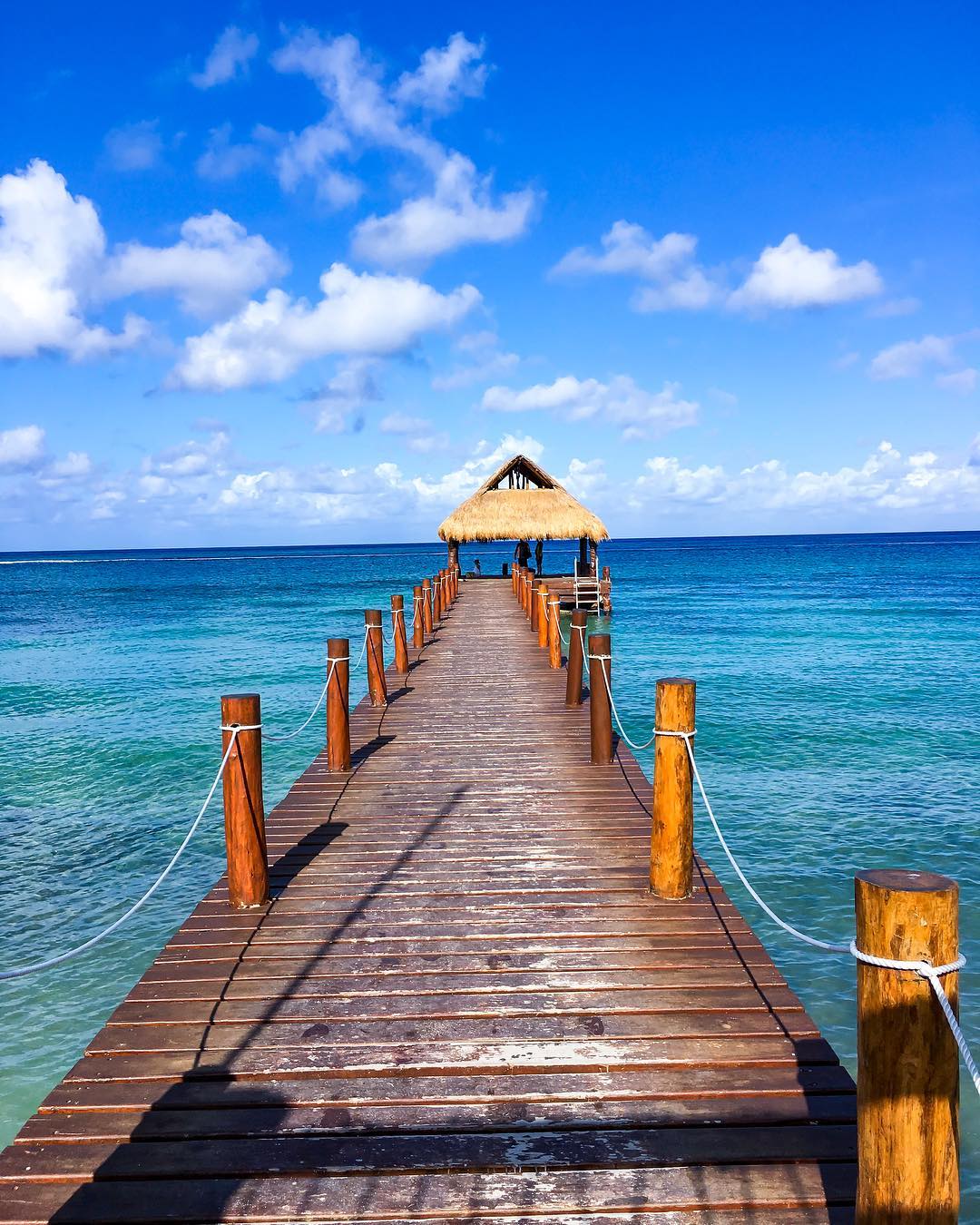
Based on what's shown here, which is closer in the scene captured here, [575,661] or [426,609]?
[575,661]

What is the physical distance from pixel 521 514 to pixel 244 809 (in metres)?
28.6

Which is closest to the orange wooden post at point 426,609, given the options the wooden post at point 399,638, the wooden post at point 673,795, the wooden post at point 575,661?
the wooden post at point 399,638

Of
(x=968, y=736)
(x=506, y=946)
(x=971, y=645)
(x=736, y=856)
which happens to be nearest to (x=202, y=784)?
(x=736, y=856)

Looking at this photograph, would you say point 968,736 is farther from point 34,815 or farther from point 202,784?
point 34,815

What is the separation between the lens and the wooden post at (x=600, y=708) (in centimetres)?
749

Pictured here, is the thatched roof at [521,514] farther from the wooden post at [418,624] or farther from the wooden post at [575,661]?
the wooden post at [575,661]

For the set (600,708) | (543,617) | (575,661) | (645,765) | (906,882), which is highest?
(906,882)

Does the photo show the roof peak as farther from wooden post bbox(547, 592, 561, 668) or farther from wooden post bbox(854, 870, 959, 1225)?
wooden post bbox(854, 870, 959, 1225)

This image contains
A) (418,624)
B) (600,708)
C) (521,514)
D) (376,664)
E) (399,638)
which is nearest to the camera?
(600,708)

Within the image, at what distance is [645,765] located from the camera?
1310 centimetres

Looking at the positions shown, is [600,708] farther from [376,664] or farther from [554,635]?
[554,635]

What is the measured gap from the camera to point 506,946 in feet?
14.5

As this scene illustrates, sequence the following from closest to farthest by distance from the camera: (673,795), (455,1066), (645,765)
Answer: (455,1066), (673,795), (645,765)

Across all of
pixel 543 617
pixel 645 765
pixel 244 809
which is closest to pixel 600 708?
pixel 244 809
